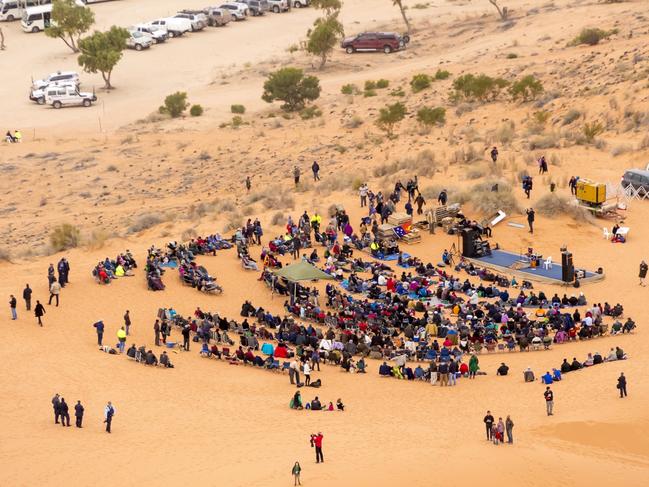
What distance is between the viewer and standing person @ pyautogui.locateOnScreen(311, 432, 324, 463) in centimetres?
3281

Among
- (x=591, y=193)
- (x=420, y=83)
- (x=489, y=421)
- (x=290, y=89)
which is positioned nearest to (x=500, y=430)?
(x=489, y=421)

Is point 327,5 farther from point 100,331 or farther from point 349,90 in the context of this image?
point 100,331

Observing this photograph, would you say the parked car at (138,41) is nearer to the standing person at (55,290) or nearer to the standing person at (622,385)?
the standing person at (55,290)

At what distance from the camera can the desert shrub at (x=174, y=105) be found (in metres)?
77.9

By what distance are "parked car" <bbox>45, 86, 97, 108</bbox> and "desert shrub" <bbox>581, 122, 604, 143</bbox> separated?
1237 inches

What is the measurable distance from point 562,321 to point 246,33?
57.9m

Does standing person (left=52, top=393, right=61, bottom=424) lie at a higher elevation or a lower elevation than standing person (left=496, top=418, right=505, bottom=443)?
higher

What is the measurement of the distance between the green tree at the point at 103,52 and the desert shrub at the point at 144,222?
2724 centimetres

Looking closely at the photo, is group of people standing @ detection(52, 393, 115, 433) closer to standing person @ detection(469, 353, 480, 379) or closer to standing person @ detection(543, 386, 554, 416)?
standing person @ detection(469, 353, 480, 379)

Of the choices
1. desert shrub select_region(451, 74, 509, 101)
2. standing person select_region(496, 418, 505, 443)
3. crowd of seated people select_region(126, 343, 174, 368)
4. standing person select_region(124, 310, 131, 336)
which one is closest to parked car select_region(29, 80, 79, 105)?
desert shrub select_region(451, 74, 509, 101)

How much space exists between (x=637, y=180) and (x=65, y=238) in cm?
2213

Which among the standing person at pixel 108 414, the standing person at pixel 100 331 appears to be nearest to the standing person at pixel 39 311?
the standing person at pixel 100 331

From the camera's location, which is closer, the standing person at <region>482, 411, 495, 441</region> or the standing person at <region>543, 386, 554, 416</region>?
the standing person at <region>482, 411, 495, 441</region>

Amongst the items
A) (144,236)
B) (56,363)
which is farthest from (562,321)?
(144,236)
